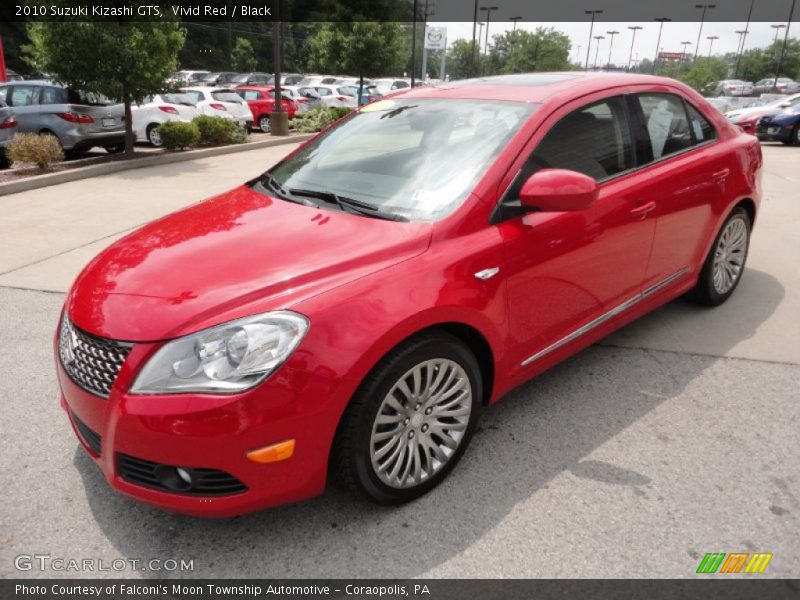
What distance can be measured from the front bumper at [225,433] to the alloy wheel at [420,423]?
272 millimetres

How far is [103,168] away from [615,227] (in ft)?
32.4

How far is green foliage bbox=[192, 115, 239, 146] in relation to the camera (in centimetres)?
1398

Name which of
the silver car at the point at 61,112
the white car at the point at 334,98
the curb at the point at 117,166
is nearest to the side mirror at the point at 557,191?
the curb at the point at 117,166

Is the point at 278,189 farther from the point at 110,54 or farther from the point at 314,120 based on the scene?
the point at 314,120

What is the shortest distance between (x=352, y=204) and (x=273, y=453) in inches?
49.2

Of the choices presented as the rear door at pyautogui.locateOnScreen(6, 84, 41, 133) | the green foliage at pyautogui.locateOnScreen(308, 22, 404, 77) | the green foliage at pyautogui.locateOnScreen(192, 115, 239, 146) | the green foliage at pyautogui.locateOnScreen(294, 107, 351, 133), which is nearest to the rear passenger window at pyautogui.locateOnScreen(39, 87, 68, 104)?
the rear door at pyautogui.locateOnScreen(6, 84, 41, 133)

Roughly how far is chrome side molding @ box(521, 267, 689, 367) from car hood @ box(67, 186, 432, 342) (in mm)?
919

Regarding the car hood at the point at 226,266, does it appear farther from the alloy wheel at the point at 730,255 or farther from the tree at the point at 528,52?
the tree at the point at 528,52

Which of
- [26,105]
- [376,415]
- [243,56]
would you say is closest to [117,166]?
[26,105]

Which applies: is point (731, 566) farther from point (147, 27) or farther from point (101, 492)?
point (147, 27)

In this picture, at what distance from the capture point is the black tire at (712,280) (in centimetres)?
441

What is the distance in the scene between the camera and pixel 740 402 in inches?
138

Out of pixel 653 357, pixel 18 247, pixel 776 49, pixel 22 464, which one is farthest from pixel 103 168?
pixel 776 49

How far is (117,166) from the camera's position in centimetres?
1118
